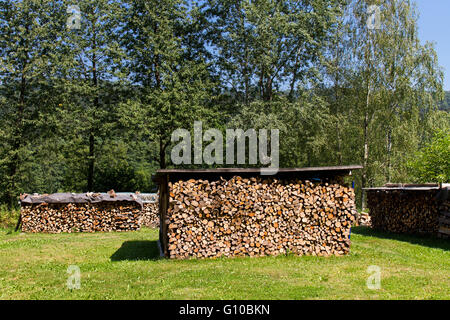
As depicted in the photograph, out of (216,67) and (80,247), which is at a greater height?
(216,67)

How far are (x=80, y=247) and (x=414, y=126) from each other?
2036cm

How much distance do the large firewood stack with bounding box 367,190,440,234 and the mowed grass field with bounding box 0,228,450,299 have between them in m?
1.04

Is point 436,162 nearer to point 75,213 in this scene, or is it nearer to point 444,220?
point 444,220

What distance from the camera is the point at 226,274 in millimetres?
7680

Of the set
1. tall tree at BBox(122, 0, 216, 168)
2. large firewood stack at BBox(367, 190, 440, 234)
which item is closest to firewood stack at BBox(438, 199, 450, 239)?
large firewood stack at BBox(367, 190, 440, 234)

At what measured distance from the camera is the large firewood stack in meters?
12.5

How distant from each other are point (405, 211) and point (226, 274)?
862cm

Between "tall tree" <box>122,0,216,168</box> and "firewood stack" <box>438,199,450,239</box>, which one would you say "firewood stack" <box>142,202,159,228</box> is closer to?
"tall tree" <box>122,0,216,168</box>

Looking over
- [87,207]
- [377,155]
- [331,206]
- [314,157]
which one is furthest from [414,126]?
[87,207]

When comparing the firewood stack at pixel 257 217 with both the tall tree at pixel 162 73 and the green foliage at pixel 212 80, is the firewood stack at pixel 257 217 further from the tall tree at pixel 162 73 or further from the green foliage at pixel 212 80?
the tall tree at pixel 162 73

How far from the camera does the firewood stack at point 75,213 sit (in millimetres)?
16156

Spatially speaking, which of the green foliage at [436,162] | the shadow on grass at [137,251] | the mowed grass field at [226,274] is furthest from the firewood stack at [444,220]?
the shadow on grass at [137,251]
